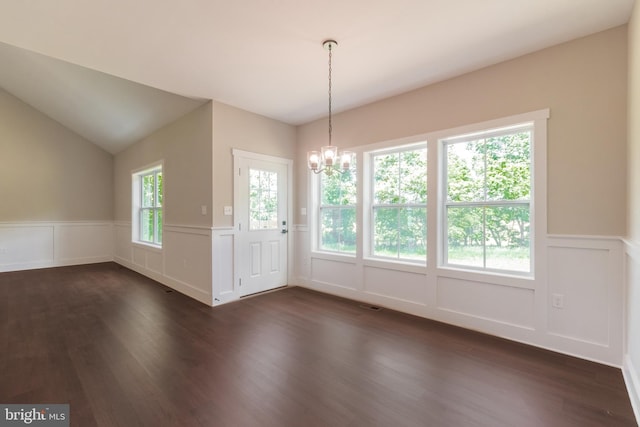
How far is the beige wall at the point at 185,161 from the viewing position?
157 inches

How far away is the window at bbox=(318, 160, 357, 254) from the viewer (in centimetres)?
420

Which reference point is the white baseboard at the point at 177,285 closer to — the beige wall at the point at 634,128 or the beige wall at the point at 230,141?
the beige wall at the point at 230,141

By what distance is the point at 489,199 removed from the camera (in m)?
2.99

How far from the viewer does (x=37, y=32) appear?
7.78 feet

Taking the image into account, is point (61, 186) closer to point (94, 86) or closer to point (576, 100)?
point (94, 86)

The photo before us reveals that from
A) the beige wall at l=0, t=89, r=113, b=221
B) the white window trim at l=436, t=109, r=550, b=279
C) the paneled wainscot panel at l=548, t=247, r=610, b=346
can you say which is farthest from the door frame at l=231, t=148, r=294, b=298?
the beige wall at l=0, t=89, r=113, b=221

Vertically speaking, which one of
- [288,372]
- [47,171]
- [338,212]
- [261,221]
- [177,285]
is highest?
[47,171]

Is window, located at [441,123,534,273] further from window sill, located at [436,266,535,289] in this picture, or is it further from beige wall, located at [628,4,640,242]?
beige wall, located at [628,4,640,242]

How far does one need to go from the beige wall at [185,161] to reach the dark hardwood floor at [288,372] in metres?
1.56

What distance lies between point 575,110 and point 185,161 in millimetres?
4777

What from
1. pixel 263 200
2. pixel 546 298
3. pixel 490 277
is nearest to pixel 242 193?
pixel 263 200


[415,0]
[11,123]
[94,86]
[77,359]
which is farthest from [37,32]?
[11,123]

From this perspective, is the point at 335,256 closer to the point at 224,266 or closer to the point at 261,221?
the point at 261,221

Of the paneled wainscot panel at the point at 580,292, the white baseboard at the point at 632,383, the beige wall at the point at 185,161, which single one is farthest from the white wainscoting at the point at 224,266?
the white baseboard at the point at 632,383
